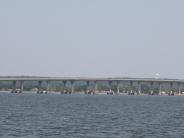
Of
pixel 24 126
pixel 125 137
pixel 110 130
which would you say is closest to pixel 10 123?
pixel 24 126

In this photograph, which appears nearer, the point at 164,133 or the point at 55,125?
the point at 164,133

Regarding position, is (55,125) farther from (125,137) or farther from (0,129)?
(125,137)

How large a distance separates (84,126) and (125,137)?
1066 centimetres

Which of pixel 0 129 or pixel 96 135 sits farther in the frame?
pixel 0 129

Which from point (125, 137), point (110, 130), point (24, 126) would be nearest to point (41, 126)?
point (24, 126)

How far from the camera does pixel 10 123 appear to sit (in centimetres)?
6688

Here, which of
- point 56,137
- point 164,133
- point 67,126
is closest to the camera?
point 56,137

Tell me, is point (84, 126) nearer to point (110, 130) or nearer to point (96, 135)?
point (110, 130)

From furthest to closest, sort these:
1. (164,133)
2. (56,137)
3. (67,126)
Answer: (67,126) → (164,133) → (56,137)

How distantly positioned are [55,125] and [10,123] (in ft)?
16.4

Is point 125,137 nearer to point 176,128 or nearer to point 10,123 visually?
point 176,128

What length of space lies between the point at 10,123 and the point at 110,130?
11748 millimetres

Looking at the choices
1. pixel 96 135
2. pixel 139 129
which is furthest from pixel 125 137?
pixel 139 129

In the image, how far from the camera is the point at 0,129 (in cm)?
5925
